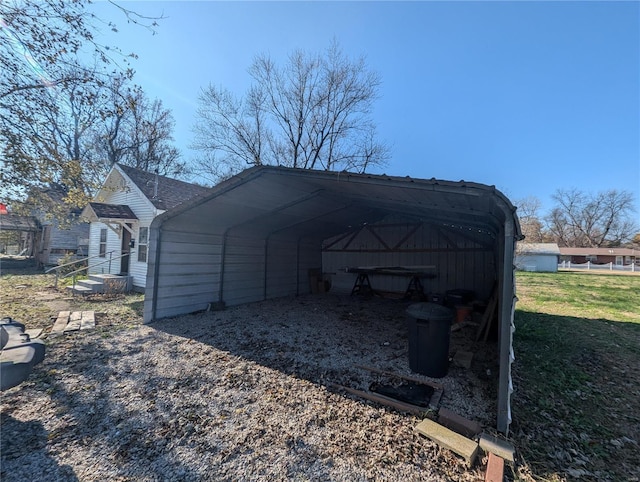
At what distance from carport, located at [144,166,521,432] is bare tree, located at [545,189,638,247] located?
55.0 meters

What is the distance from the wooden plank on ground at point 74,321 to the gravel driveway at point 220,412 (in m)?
0.44

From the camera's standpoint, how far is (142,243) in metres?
10.4

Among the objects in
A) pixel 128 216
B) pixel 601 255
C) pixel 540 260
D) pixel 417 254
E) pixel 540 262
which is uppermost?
pixel 128 216

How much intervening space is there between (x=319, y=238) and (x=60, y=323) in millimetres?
8074

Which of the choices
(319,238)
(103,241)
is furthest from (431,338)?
(103,241)

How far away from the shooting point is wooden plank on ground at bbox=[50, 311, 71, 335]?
5.31 meters

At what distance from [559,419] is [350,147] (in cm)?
1644

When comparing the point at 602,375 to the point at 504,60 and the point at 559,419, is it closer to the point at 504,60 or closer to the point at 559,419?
the point at 559,419

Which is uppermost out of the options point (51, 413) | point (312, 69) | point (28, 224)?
point (312, 69)

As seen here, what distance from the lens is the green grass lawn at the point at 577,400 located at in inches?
93.9

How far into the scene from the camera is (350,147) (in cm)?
1739

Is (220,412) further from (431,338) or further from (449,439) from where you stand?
(431,338)

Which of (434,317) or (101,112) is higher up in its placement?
(101,112)

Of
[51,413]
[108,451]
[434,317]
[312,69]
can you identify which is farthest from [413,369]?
[312,69]
